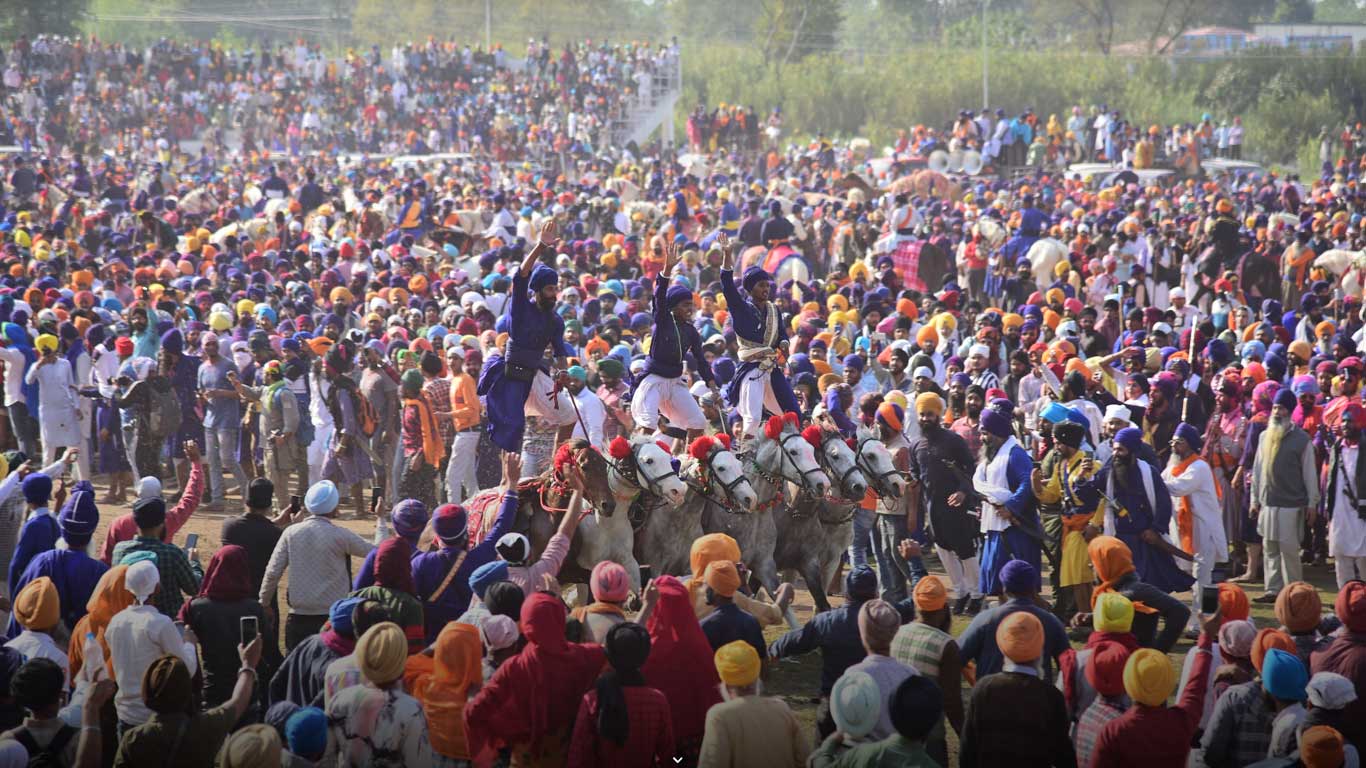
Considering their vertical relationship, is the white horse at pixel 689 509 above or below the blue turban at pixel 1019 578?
below

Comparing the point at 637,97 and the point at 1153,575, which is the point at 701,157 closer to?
the point at 637,97

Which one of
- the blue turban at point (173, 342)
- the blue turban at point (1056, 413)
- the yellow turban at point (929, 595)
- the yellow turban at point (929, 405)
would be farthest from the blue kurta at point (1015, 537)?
the blue turban at point (173, 342)

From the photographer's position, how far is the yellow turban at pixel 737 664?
6027 mm

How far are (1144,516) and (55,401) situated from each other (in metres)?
10.3

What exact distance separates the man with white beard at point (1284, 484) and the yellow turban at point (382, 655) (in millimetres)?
7820

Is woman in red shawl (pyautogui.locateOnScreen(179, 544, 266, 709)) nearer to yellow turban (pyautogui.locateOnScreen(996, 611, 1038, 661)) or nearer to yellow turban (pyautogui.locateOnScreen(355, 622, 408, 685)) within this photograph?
yellow turban (pyautogui.locateOnScreen(355, 622, 408, 685))

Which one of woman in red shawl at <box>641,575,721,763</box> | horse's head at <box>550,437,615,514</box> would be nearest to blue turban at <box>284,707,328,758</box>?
woman in red shawl at <box>641,575,721,763</box>

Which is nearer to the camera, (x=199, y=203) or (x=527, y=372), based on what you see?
(x=527, y=372)

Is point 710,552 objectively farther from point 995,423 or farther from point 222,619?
point 995,423

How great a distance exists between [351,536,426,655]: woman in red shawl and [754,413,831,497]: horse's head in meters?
3.63

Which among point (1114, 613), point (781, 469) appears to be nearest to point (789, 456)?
point (781, 469)

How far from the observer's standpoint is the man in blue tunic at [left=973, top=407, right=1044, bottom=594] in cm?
1031

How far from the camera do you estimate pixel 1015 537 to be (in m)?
10.4

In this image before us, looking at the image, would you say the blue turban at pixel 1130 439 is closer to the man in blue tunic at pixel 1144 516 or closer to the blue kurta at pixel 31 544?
the man in blue tunic at pixel 1144 516
